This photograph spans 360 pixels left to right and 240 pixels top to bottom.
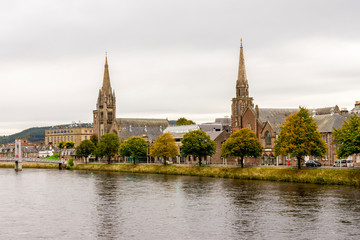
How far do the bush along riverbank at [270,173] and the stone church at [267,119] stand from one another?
13426mm

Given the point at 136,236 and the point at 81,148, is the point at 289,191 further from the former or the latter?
the point at 81,148

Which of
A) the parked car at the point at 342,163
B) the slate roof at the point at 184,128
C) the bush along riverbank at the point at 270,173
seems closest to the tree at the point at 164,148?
the bush along riverbank at the point at 270,173

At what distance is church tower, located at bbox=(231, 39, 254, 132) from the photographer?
487 feet

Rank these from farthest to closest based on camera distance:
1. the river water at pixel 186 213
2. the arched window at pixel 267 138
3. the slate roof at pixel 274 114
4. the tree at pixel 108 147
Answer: the tree at pixel 108 147, the slate roof at pixel 274 114, the arched window at pixel 267 138, the river water at pixel 186 213

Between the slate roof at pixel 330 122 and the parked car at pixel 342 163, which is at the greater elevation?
the slate roof at pixel 330 122

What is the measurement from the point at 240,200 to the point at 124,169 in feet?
281

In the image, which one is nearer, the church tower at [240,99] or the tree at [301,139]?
the tree at [301,139]

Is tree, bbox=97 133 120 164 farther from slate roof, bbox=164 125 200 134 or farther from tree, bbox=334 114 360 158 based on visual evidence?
tree, bbox=334 114 360 158

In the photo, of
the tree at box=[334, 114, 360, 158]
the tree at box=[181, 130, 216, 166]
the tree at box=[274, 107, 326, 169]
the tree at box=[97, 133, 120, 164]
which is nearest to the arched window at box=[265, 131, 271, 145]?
the tree at box=[181, 130, 216, 166]

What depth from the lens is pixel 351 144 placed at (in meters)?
85.9

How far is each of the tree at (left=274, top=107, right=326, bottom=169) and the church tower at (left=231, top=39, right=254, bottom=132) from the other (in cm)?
4868

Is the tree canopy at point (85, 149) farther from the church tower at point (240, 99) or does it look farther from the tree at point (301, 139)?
the tree at point (301, 139)

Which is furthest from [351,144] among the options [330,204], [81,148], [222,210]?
[81,148]

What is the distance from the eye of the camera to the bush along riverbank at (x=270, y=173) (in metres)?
86.0
